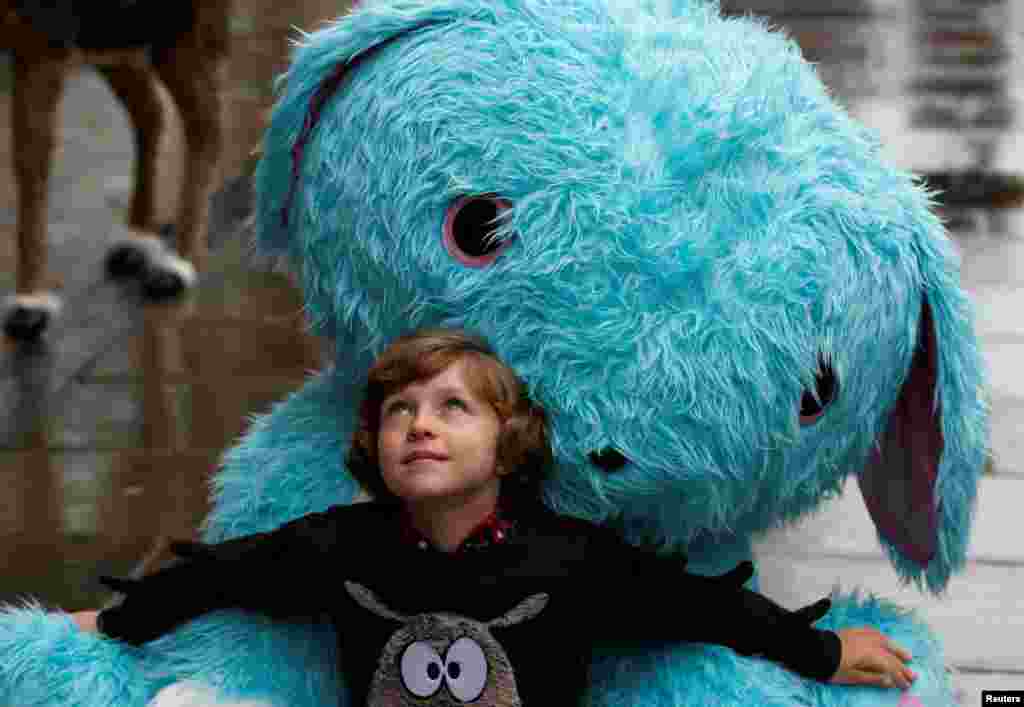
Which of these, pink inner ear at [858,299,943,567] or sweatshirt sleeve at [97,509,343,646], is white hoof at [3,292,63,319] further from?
pink inner ear at [858,299,943,567]

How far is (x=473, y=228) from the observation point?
284 cm

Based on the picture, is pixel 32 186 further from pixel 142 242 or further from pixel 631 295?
pixel 631 295

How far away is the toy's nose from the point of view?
2707 mm

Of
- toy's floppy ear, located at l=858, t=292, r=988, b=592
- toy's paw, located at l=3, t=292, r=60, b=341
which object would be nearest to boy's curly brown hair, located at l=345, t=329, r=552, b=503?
toy's floppy ear, located at l=858, t=292, r=988, b=592

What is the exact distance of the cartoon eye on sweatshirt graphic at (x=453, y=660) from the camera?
2.71 meters

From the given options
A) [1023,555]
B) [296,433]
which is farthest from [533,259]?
[1023,555]

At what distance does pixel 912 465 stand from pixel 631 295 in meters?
0.63

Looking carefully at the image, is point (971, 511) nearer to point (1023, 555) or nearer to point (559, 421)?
point (559, 421)

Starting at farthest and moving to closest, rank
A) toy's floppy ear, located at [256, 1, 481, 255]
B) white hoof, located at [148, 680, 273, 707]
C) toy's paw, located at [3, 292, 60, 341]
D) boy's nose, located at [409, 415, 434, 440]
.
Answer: toy's paw, located at [3, 292, 60, 341] < toy's floppy ear, located at [256, 1, 481, 255] < white hoof, located at [148, 680, 273, 707] < boy's nose, located at [409, 415, 434, 440]

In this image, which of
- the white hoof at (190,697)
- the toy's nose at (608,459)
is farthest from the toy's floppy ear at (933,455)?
the white hoof at (190,697)

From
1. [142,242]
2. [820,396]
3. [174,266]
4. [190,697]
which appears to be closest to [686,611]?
[820,396]

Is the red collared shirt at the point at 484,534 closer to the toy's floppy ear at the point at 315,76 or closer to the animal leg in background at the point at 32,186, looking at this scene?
the toy's floppy ear at the point at 315,76

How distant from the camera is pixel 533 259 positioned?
108 inches

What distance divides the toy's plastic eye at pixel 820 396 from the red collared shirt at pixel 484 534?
0.46 m
